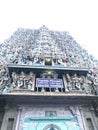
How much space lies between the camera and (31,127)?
34.8 feet

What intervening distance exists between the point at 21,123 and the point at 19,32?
906 inches

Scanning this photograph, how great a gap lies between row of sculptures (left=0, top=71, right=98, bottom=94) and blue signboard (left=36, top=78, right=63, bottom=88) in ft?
0.87

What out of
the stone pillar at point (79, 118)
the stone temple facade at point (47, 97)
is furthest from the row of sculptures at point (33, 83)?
the stone pillar at point (79, 118)

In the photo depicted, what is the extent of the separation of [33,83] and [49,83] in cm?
128

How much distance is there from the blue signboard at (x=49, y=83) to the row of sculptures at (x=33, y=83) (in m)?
0.26

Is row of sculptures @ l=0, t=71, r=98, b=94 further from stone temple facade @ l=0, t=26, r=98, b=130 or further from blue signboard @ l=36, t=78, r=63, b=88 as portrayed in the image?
blue signboard @ l=36, t=78, r=63, b=88

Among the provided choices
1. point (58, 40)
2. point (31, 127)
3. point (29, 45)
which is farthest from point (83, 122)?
point (58, 40)

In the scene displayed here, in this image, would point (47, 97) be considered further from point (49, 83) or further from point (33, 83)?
point (33, 83)

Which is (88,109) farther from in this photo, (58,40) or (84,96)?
(58,40)

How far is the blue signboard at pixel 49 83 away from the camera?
13914mm

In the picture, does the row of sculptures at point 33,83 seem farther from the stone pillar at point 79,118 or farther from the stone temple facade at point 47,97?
the stone pillar at point 79,118

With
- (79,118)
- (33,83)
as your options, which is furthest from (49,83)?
(79,118)

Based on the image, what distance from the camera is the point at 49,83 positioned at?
1412cm

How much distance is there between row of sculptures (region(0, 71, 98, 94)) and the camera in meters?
13.6
